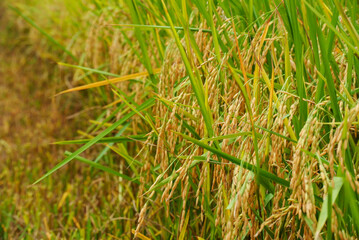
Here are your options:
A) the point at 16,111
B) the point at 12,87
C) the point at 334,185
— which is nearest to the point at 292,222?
the point at 334,185

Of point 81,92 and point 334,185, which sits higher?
point 81,92

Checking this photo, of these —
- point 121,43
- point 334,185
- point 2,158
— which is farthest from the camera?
point 2,158

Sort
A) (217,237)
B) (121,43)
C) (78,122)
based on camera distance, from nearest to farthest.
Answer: (217,237)
(121,43)
(78,122)

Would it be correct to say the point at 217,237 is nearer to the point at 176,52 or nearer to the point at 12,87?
the point at 176,52

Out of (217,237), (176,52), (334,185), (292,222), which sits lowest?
(217,237)

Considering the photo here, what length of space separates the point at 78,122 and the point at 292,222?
6.21 ft

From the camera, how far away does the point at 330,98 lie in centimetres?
116

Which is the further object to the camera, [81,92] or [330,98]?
[81,92]

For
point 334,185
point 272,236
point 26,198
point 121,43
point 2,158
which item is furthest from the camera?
point 2,158

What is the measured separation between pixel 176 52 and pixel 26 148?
1.41m

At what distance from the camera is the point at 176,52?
5.21ft

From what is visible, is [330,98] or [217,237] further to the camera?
[217,237]

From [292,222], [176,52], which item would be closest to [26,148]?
[176,52]

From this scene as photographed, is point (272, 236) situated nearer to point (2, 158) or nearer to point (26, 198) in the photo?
point (26, 198)
